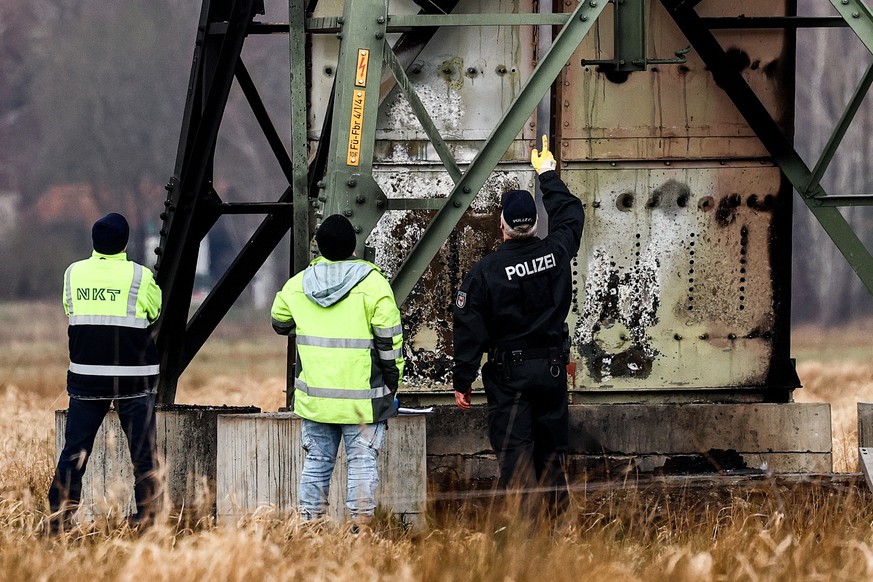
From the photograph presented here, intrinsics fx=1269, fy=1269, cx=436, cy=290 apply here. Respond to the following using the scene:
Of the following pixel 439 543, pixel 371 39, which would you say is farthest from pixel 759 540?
pixel 371 39

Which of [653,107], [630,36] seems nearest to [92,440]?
[630,36]

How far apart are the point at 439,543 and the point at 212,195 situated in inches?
187

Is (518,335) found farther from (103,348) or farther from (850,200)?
(850,200)

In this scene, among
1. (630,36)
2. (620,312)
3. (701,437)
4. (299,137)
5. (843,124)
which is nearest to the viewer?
(630,36)

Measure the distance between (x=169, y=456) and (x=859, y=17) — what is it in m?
5.26

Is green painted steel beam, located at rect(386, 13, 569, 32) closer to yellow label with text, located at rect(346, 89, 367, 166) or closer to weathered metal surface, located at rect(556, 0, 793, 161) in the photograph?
yellow label with text, located at rect(346, 89, 367, 166)

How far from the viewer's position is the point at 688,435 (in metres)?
9.46

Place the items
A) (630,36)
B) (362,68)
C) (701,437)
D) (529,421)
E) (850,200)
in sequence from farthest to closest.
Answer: (701,437) < (850,200) < (630,36) < (362,68) < (529,421)

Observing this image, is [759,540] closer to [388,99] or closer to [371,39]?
[371,39]

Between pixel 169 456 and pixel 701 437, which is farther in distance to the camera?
pixel 701 437

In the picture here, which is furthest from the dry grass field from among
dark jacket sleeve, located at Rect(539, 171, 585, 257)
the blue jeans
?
dark jacket sleeve, located at Rect(539, 171, 585, 257)

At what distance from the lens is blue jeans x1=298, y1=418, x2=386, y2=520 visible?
23.0 ft

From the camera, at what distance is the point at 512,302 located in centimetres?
723

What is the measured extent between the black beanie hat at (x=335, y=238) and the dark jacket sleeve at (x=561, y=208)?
1.22 meters
